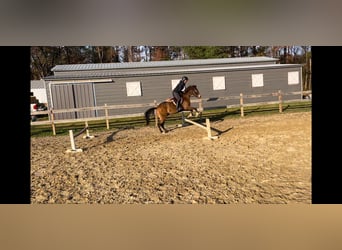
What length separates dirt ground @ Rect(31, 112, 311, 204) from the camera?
6.50 ft

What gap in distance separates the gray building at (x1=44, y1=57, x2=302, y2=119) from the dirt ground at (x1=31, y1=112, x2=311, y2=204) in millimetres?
328

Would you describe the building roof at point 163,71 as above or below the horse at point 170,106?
above

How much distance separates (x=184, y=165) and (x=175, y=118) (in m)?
0.57

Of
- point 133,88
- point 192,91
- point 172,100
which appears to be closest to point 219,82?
point 192,91

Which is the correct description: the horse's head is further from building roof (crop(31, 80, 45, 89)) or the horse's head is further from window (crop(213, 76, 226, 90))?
A: building roof (crop(31, 80, 45, 89))

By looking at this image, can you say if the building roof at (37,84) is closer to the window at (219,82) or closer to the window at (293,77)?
the window at (219,82)

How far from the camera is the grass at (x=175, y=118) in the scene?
87.4 inches

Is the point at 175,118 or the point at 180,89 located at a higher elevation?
the point at 180,89

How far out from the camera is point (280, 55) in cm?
208

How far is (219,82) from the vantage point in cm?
229

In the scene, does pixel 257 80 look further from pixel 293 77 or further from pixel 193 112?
pixel 193 112

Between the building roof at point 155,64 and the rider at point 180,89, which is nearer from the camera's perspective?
the building roof at point 155,64

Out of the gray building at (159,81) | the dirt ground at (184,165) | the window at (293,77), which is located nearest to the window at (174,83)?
the gray building at (159,81)
